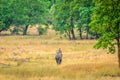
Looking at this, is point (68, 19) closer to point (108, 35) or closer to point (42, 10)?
point (42, 10)

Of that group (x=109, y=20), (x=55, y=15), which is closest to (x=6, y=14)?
(x=55, y=15)

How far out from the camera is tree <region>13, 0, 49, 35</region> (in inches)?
3420

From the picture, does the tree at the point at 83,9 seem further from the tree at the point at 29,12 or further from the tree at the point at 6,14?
the tree at the point at 29,12

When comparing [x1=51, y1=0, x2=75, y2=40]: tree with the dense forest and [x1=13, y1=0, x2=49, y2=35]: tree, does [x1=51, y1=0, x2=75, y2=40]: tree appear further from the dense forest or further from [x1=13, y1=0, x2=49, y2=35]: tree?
[x1=13, y1=0, x2=49, y2=35]: tree

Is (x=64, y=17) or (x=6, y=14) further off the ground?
(x=6, y=14)

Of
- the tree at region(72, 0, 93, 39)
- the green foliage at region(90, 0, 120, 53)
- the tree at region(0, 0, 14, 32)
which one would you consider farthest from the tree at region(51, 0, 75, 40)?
the green foliage at region(90, 0, 120, 53)

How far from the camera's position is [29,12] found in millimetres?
90688

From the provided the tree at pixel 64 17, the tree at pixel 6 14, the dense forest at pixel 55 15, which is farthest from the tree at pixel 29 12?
the tree at pixel 64 17

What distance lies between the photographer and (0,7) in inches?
3172

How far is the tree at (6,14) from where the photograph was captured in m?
81.8

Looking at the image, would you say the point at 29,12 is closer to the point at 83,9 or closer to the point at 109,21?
the point at 83,9

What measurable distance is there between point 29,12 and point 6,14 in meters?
9.02

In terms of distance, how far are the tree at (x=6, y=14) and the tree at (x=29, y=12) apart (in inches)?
62.6

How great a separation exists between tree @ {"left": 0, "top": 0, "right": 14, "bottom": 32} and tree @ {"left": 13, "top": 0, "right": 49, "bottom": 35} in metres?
1.59
